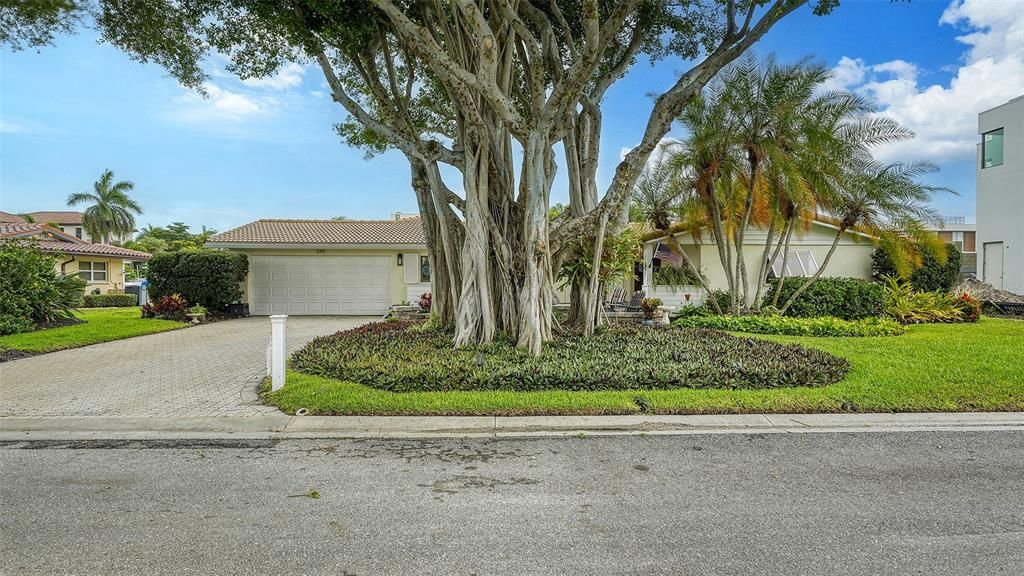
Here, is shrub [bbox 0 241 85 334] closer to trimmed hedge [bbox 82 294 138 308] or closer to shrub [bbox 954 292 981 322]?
trimmed hedge [bbox 82 294 138 308]

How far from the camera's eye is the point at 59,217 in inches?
2115

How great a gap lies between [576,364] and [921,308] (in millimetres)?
12318

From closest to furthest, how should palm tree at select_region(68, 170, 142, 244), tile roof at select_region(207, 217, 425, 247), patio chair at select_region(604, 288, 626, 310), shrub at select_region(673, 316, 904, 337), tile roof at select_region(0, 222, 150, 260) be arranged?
shrub at select_region(673, 316, 904, 337) → patio chair at select_region(604, 288, 626, 310) → tile roof at select_region(207, 217, 425, 247) → tile roof at select_region(0, 222, 150, 260) → palm tree at select_region(68, 170, 142, 244)

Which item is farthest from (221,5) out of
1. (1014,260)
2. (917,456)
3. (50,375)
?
(1014,260)

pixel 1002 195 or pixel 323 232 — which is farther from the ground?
pixel 1002 195

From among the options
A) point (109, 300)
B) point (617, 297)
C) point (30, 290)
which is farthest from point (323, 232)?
point (109, 300)

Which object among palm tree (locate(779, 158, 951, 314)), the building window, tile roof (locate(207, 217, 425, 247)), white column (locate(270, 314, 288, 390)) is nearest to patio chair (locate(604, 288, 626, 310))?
palm tree (locate(779, 158, 951, 314))

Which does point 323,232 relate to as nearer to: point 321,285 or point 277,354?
point 321,285

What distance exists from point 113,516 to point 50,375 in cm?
625

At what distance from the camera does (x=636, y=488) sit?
3982 mm

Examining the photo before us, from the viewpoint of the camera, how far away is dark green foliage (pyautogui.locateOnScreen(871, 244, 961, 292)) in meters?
16.6

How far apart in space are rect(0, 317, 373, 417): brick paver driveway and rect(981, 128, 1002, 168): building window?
2479 centimetres

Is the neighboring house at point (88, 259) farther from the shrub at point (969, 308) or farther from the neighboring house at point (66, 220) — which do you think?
the shrub at point (969, 308)

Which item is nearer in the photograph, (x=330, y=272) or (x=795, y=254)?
(x=795, y=254)
